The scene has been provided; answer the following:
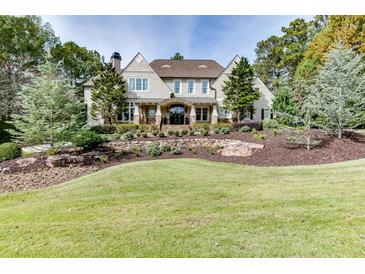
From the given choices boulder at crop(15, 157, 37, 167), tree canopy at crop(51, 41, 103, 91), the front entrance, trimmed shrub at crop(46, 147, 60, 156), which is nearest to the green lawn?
boulder at crop(15, 157, 37, 167)

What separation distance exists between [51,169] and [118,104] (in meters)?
12.4

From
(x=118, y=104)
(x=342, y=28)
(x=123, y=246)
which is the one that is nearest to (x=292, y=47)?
(x=342, y=28)

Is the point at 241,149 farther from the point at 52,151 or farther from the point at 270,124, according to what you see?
the point at 52,151

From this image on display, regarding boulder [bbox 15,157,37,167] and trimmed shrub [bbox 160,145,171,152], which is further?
trimmed shrub [bbox 160,145,171,152]

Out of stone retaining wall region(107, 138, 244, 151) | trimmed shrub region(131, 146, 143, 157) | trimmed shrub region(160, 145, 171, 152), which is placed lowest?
trimmed shrub region(131, 146, 143, 157)

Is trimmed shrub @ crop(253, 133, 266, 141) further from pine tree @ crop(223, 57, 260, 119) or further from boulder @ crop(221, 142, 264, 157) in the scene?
pine tree @ crop(223, 57, 260, 119)

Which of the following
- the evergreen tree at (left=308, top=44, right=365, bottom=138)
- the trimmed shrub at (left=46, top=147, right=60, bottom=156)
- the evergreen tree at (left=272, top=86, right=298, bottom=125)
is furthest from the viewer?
the evergreen tree at (left=272, top=86, right=298, bottom=125)

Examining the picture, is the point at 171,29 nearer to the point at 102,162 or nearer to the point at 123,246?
the point at 102,162

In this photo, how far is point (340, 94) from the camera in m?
13.2

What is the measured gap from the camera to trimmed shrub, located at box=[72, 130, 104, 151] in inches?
530

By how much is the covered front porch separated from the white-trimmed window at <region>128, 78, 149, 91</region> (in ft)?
4.68

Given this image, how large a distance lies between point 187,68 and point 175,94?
3.71m

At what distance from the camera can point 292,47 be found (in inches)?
1377
